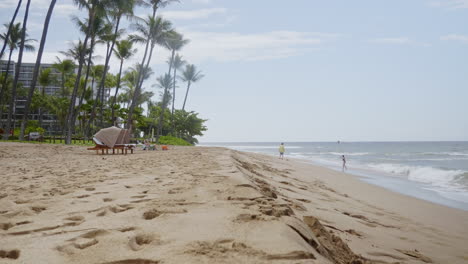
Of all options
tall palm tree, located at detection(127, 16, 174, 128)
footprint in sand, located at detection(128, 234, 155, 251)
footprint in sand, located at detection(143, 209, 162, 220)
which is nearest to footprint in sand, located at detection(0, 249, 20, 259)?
Result: footprint in sand, located at detection(128, 234, 155, 251)

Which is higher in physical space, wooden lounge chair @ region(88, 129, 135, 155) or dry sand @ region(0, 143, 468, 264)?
wooden lounge chair @ region(88, 129, 135, 155)

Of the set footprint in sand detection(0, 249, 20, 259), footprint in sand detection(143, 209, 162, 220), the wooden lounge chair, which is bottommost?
footprint in sand detection(0, 249, 20, 259)

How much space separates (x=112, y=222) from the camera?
7.48ft

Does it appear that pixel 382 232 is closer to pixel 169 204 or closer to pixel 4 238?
pixel 169 204

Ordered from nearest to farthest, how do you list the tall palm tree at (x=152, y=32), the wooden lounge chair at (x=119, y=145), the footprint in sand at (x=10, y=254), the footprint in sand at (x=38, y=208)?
the footprint in sand at (x=10, y=254) → the footprint in sand at (x=38, y=208) → the wooden lounge chair at (x=119, y=145) → the tall palm tree at (x=152, y=32)

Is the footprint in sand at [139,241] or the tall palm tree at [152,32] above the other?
the tall palm tree at [152,32]

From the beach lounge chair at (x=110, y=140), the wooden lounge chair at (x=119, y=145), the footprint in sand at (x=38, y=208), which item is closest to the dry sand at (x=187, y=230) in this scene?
the footprint in sand at (x=38, y=208)

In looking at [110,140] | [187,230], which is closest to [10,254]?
[187,230]

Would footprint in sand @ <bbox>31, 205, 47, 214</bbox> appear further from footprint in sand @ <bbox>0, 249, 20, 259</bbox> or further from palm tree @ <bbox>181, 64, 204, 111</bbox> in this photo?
palm tree @ <bbox>181, 64, 204, 111</bbox>

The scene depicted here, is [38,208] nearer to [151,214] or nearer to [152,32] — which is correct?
[151,214]

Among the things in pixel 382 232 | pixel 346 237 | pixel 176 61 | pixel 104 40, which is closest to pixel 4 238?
pixel 346 237

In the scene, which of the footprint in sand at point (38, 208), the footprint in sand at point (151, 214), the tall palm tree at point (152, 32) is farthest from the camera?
the tall palm tree at point (152, 32)

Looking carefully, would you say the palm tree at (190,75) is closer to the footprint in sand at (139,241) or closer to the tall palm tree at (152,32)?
the tall palm tree at (152,32)

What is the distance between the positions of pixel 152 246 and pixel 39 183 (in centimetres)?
334
